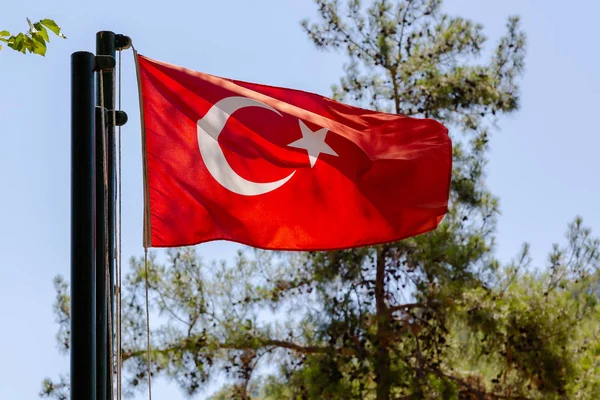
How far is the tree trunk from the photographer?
26.3ft

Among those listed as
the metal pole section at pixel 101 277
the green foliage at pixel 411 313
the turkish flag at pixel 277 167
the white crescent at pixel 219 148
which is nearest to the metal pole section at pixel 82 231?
the metal pole section at pixel 101 277

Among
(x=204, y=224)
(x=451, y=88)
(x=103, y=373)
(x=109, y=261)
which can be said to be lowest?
(x=103, y=373)

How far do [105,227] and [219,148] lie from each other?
88 centimetres

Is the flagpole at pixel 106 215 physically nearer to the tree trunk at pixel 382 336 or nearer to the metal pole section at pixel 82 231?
the metal pole section at pixel 82 231

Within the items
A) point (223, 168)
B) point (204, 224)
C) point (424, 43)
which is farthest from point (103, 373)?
point (424, 43)

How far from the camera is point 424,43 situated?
920cm

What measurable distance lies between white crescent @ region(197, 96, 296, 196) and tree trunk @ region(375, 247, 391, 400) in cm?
480

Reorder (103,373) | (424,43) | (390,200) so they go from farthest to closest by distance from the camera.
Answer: (424,43)
(390,200)
(103,373)

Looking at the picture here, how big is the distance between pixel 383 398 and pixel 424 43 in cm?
332

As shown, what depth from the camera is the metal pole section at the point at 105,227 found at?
253 cm

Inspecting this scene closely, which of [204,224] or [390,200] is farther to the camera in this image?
[390,200]

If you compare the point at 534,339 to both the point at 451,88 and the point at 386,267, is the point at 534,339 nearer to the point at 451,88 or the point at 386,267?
the point at 386,267

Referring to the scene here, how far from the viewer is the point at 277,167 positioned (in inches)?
142

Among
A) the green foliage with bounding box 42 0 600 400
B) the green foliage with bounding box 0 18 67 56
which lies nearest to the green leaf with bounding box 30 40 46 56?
the green foliage with bounding box 0 18 67 56
